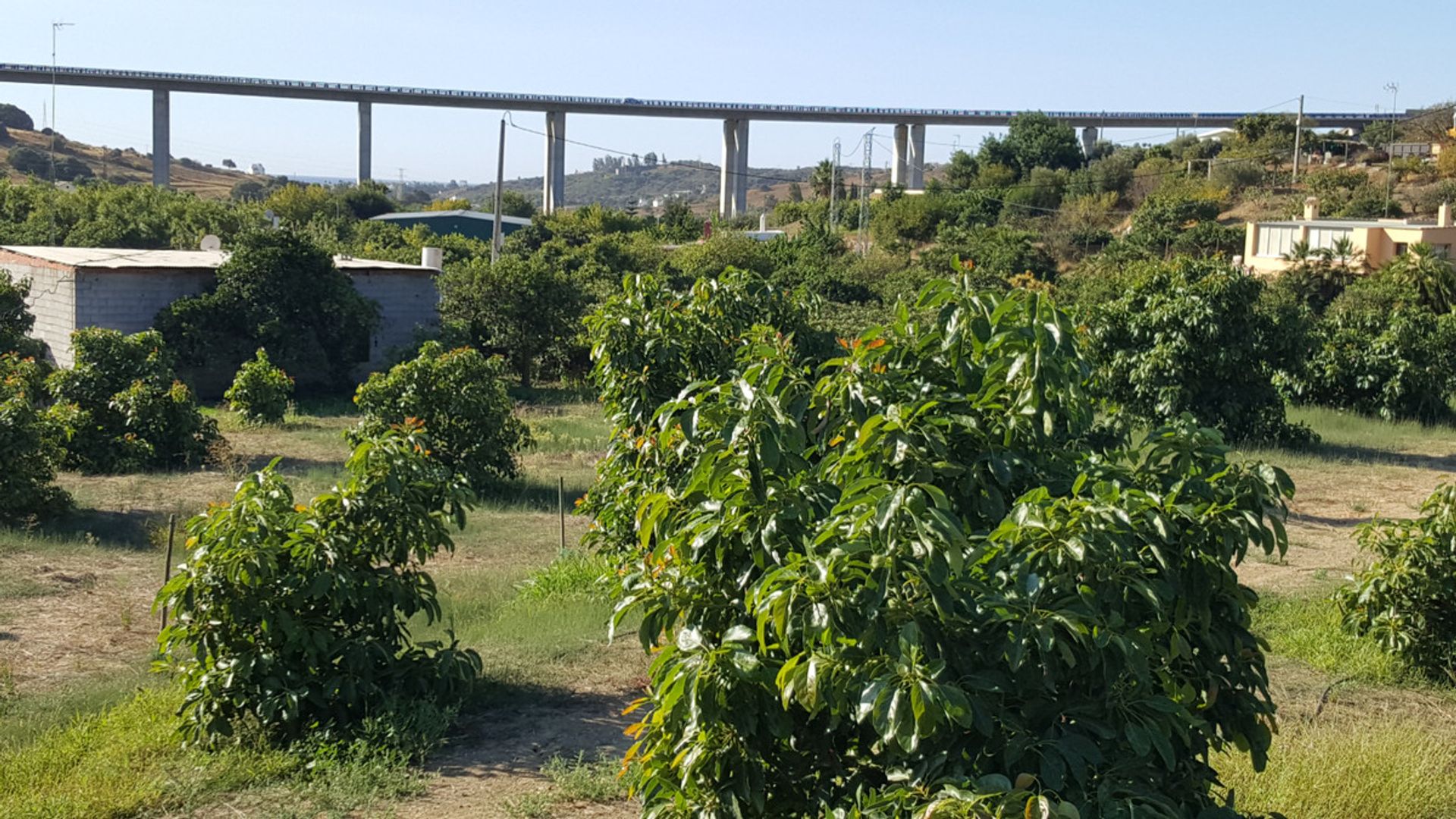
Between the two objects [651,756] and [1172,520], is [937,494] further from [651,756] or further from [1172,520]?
[651,756]

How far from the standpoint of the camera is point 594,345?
9.80 meters

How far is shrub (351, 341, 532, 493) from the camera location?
17422 millimetres

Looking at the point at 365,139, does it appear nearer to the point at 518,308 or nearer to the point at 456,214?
the point at 456,214

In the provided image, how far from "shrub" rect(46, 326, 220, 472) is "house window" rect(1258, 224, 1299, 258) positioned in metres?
36.0

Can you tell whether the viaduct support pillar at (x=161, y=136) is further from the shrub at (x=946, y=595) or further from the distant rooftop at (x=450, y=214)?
the shrub at (x=946, y=595)

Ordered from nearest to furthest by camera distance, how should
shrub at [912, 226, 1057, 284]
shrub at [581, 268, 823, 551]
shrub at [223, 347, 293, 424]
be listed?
shrub at [581, 268, 823, 551] < shrub at [223, 347, 293, 424] < shrub at [912, 226, 1057, 284]

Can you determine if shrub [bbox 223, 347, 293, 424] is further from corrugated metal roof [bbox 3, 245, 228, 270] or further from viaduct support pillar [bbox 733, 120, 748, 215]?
viaduct support pillar [bbox 733, 120, 748, 215]

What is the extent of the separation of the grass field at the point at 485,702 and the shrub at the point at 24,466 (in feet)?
1.47

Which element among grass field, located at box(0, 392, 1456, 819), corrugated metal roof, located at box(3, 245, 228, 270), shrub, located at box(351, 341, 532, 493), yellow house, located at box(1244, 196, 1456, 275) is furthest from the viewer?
yellow house, located at box(1244, 196, 1456, 275)

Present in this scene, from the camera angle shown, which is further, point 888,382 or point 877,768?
point 888,382

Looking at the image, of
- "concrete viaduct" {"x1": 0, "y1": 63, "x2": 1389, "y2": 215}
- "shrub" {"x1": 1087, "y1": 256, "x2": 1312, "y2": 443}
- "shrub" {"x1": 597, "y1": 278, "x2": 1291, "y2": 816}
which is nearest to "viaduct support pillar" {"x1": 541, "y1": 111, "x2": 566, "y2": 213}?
"concrete viaduct" {"x1": 0, "y1": 63, "x2": 1389, "y2": 215}

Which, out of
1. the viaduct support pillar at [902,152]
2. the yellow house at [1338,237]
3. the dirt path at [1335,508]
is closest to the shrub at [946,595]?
the dirt path at [1335,508]

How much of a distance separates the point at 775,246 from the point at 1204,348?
102 feet

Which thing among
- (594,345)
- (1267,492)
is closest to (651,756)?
(1267,492)
